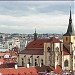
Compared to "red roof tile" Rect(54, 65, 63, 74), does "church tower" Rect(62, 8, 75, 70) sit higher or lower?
higher

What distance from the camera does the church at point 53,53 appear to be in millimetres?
25719

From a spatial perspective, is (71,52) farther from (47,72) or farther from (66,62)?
(47,72)

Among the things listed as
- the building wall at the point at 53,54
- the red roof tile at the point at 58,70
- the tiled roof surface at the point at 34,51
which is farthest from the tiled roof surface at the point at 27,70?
the tiled roof surface at the point at 34,51

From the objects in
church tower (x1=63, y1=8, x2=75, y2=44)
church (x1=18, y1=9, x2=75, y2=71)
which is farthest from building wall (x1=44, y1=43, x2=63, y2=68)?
church tower (x1=63, y1=8, x2=75, y2=44)

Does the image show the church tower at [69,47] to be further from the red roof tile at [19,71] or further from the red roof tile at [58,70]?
the red roof tile at [19,71]

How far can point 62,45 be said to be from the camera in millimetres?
25953

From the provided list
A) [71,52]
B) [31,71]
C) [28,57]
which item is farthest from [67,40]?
[31,71]

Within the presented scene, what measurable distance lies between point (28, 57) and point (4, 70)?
638 cm

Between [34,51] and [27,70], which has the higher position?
[34,51]

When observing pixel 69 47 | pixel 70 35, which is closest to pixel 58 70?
pixel 69 47

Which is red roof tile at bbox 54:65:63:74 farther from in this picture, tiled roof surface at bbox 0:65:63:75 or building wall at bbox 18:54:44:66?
building wall at bbox 18:54:44:66

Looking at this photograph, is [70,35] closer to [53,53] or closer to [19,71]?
[53,53]

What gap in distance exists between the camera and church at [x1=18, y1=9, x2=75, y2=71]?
2572 cm

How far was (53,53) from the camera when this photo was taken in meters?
25.6
